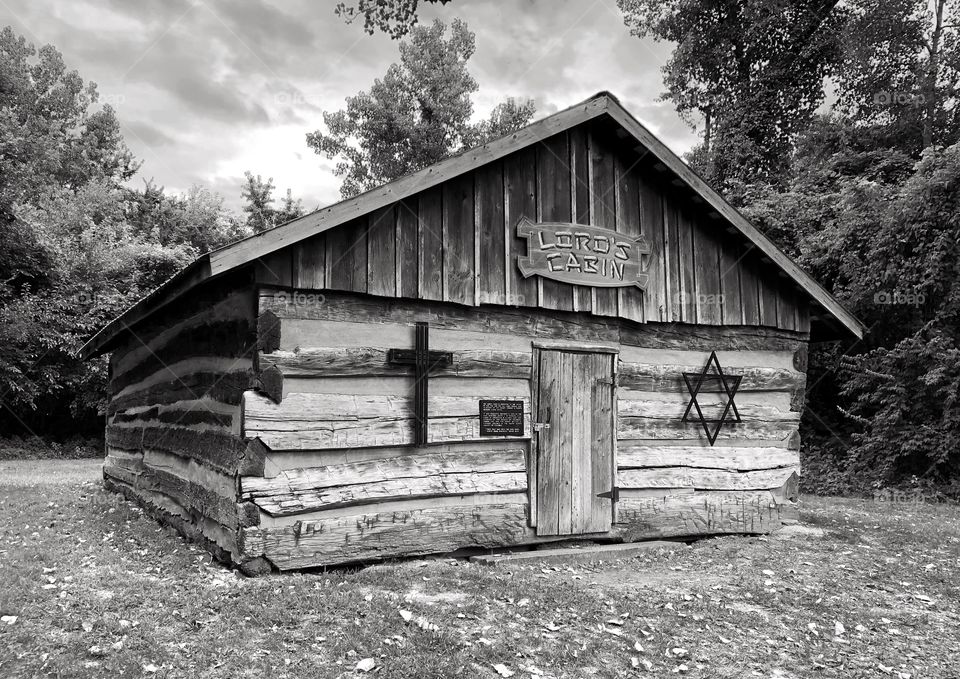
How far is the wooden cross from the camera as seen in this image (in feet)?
25.5

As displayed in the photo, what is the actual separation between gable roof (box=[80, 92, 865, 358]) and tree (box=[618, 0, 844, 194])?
14.9 metres

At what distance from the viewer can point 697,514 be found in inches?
384

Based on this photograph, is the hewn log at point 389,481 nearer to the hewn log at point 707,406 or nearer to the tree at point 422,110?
the hewn log at point 707,406

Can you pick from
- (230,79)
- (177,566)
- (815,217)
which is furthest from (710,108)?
(230,79)

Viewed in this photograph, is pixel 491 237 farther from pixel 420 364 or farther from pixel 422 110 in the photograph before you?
pixel 422 110

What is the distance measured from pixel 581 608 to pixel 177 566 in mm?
4031

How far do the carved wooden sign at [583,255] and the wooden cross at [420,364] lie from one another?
1510 mm

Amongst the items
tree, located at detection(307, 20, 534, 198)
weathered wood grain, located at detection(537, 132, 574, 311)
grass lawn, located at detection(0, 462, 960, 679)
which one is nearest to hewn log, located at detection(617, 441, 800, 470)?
grass lawn, located at detection(0, 462, 960, 679)

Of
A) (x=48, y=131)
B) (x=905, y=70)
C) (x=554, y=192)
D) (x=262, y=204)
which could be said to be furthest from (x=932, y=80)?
(x=48, y=131)

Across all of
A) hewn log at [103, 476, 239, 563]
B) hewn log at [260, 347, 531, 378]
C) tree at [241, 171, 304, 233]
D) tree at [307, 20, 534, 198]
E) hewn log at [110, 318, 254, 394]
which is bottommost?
hewn log at [103, 476, 239, 563]

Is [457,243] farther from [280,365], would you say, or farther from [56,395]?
[56,395]

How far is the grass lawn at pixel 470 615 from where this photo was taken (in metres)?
5.15

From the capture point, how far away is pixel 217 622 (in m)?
5.69

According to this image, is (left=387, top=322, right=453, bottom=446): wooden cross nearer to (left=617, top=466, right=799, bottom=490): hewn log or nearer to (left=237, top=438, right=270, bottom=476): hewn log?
(left=237, top=438, right=270, bottom=476): hewn log
